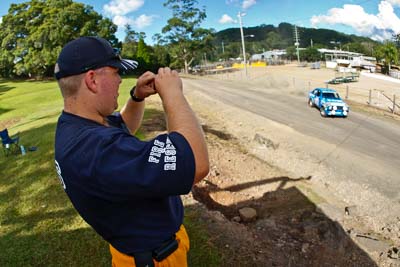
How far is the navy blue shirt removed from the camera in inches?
61.1

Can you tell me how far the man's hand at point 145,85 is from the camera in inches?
85.5

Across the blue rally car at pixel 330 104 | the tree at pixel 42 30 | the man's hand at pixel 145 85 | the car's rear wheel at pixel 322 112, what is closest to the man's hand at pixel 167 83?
the man's hand at pixel 145 85

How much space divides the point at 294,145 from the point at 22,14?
167 ft

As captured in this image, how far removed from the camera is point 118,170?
5.08 feet

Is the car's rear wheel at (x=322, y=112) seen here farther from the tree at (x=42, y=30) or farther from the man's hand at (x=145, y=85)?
the tree at (x=42, y=30)

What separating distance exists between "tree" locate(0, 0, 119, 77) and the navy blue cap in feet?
152

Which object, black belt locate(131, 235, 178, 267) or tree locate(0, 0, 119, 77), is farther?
tree locate(0, 0, 119, 77)

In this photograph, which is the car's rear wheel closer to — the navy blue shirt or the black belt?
the black belt

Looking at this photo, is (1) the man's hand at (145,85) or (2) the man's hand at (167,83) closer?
(2) the man's hand at (167,83)

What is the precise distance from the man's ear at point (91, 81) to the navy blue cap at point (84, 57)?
2 cm

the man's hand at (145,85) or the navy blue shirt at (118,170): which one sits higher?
the man's hand at (145,85)

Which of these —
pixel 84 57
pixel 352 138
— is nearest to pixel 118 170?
pixel 84 57

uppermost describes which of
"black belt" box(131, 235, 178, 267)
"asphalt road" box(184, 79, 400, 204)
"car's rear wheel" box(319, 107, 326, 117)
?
"black belt" box(131, 235, 178, 267)

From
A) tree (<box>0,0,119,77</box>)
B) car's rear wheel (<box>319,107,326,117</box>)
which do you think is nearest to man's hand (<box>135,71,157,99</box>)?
car's rear wheel (<box>319,107,326,117</box>)
